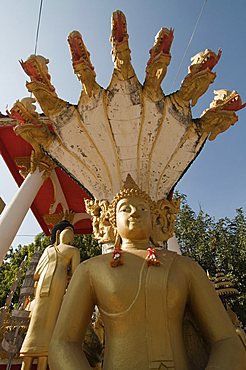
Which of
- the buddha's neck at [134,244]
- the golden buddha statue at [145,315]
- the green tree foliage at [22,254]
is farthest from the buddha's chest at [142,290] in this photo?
the green tree foliage at [22,254]

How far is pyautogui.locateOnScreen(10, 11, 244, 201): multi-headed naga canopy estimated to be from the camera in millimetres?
3014

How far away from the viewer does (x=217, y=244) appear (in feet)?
51.9

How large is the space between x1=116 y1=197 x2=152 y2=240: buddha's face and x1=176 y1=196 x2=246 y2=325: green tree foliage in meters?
12.6

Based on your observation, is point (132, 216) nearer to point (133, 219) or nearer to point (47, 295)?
point (133, 219)

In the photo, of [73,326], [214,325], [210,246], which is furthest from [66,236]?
[210,246]

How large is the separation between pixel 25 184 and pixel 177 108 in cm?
431

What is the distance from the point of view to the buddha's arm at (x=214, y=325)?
162 centimetres

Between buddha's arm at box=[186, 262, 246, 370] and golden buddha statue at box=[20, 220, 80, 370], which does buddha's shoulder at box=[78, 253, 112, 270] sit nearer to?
buddha's arm at box=[186, 262, 246, 370]

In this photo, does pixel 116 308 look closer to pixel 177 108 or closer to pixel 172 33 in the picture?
pixel 177 108

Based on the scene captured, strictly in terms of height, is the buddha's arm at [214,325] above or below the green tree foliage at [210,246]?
below

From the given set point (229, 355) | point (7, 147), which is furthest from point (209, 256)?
Result: point (229, 355)

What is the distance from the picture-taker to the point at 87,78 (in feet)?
10.1

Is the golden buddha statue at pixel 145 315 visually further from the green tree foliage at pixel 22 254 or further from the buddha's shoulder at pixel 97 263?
the green tree foliage at pixel 22 254

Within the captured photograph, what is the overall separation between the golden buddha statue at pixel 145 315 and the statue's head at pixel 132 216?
18 cm
